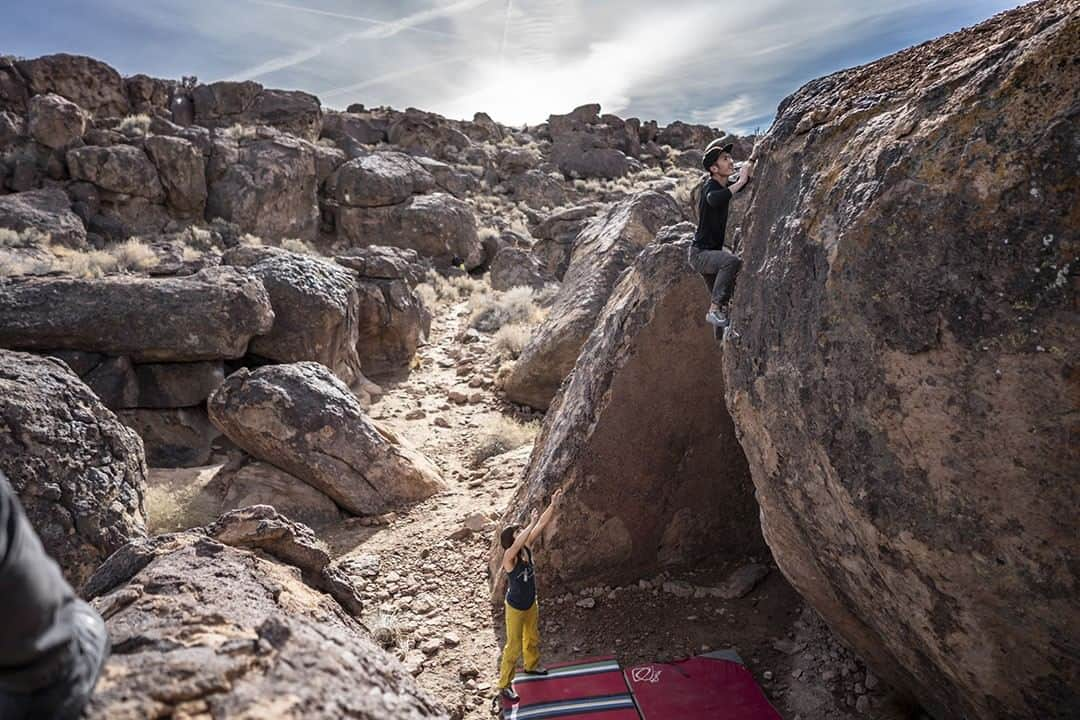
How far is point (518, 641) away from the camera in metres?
4.09

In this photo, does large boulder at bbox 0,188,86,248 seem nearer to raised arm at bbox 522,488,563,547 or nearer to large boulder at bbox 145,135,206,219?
large boulder at bbox 145,135,206,219

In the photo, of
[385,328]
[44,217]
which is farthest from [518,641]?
[44,217]

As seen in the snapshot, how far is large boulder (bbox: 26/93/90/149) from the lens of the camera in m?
18.9

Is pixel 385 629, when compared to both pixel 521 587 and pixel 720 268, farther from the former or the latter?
pixel 720 268

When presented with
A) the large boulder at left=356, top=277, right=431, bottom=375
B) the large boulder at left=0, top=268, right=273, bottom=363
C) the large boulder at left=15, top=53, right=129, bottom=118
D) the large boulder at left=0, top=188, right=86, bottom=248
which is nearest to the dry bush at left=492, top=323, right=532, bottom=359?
the large boulder at left=356, top=277, right=431, bottom=375

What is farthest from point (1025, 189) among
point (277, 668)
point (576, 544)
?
point (576, 544)

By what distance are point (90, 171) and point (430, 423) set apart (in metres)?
15.9

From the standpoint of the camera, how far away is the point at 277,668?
5.53 feet

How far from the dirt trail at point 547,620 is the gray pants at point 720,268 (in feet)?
7.87

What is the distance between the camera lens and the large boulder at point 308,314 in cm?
924

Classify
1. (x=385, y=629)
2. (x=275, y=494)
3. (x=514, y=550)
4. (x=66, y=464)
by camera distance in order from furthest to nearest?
1. (x=275, y=494)
2. (x=385, y=629)
3. (x=66, y=464)
4. (x=514, y=550)

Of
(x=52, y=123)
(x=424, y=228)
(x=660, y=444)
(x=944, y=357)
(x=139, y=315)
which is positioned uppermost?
(x=52, y=123)

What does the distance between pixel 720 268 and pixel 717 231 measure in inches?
12.9

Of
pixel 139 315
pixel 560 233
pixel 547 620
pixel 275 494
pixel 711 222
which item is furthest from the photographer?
pixel 560 233
